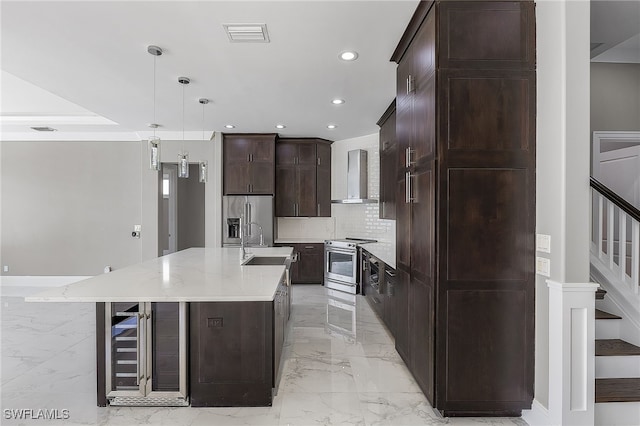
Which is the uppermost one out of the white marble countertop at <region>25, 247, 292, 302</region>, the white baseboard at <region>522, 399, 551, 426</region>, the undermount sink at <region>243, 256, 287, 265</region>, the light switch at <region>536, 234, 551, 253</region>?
the light switch at <region>536, 234, 551, 253</region>

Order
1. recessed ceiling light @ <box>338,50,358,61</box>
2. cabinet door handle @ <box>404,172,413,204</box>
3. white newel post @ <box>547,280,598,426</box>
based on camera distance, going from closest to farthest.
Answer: white newel post @ <box>547,280,598,426</box> < cabinet door handle @ <box>404,172,413,204</box> < recessed ceiling light @ <box>338,50,358,61</box>

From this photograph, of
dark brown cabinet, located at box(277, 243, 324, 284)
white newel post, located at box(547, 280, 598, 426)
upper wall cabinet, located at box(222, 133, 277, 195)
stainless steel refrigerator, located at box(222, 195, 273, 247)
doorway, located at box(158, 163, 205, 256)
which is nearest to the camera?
white newel post, located at box(547, 280, 598, 426)

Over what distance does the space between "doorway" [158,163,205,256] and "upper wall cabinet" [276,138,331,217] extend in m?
2.28

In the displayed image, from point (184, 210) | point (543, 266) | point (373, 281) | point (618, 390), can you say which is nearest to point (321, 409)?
point (543, 266)

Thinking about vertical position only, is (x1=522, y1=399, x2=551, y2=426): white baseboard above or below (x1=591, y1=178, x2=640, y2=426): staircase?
below

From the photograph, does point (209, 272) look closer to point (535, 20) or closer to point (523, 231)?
point (523, 231)

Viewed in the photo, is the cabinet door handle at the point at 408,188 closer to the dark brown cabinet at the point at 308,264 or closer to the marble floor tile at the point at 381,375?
the marble floor tile at the point at 381,375

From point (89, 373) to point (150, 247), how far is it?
11.2 feet

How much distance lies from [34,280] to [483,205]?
7457mm

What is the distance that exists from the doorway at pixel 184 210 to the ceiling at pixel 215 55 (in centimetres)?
252

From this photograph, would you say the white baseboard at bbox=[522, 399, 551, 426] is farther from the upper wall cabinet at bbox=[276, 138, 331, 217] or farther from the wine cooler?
the upper wall cabinet at bbox=[276, 138, 331, 217]

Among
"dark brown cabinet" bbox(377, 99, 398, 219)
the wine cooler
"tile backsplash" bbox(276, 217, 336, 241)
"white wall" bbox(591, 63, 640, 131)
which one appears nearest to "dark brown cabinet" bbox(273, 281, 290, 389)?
the wine cooler

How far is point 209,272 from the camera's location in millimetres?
2762

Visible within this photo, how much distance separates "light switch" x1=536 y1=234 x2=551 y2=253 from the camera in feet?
6.60
